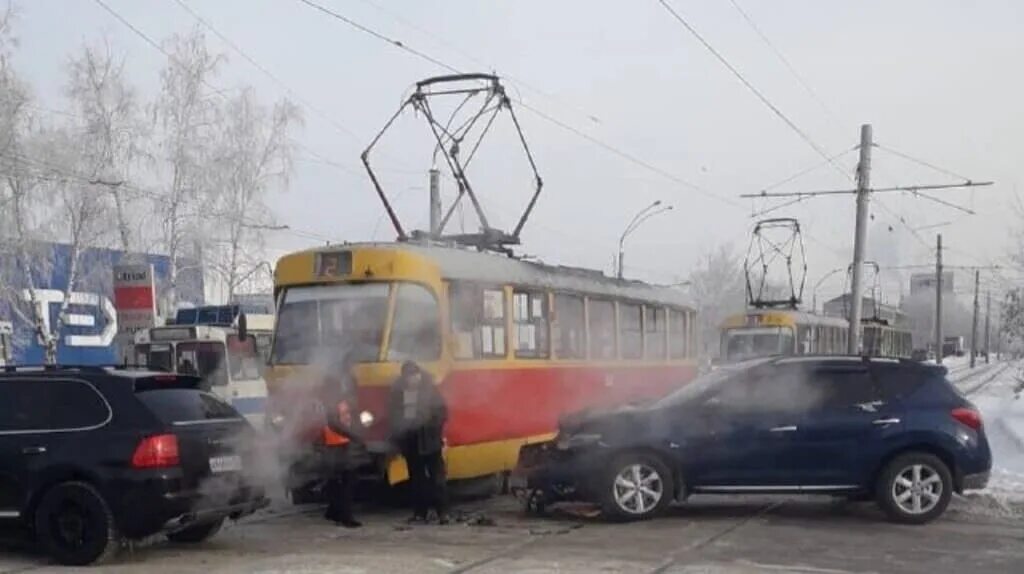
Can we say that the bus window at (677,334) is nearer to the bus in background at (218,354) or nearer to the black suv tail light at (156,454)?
the bus in background at (218,354)

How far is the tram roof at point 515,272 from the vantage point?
12484mm

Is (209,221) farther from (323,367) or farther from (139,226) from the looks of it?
(323,367)

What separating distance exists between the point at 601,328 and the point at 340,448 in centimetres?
552

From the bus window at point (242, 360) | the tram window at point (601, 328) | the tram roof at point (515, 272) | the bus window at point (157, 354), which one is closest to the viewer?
the tram roof at point (515, 272)

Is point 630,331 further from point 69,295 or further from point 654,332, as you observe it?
point 69,295

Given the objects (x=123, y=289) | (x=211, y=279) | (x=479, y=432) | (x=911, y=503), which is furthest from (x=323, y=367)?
(x=211, y=279)

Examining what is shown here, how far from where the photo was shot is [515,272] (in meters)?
13.9

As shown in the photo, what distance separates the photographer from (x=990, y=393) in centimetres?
3900

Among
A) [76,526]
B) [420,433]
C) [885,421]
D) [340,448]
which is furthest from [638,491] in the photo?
[76,526]

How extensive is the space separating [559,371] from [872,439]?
429 cm

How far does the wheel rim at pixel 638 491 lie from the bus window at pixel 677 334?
769cm

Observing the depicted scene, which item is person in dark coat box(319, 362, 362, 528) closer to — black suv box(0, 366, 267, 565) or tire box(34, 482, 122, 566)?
black suv box(0, 366, 267, 565)

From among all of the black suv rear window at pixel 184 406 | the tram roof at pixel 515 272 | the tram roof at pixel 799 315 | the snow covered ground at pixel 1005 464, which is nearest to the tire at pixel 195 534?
the black suv rear window at pixel 184 406

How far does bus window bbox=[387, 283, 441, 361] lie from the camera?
12.0 m
